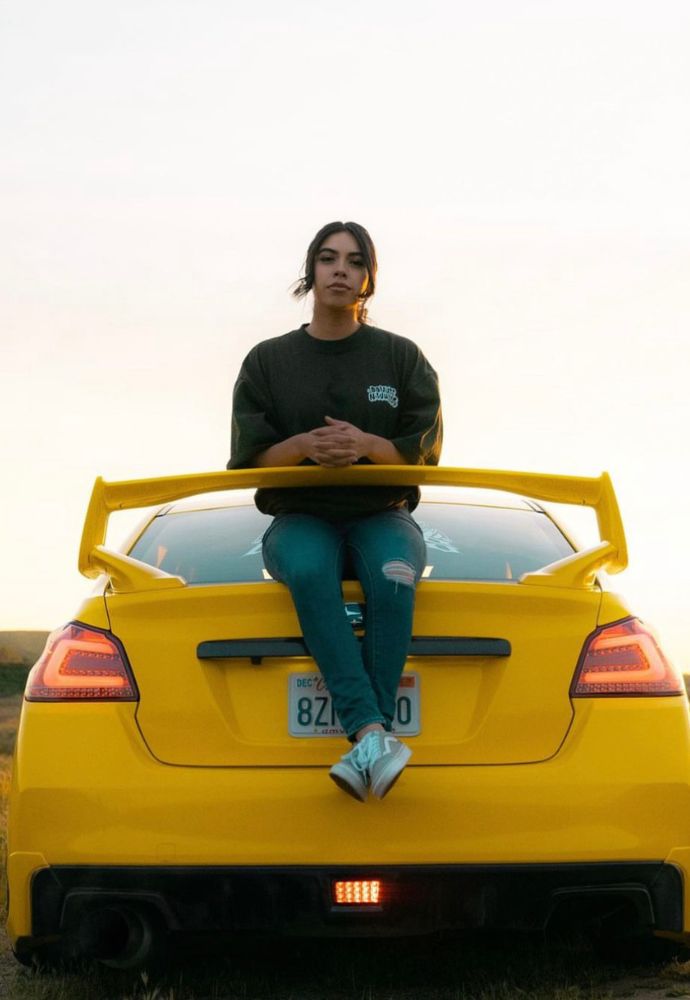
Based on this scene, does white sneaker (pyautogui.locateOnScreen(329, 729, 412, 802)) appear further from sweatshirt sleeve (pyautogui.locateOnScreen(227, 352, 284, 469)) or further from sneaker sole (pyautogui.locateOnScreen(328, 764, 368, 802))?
sweatshirt sleeve (pyautogui.locateOnScreen(227, 352, 284, 469))

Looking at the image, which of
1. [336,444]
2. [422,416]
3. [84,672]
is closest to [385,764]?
[84,672]

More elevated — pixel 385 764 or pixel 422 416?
pixel 422 416

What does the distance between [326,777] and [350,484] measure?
3.05ft

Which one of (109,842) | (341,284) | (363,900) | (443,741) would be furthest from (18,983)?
(341,284)

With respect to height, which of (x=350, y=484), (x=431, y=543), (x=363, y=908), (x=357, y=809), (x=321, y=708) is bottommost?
(x=363, y=908)

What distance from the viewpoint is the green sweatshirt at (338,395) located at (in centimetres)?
453

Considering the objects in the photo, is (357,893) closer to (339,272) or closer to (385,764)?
(385,764)

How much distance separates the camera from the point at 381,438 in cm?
437

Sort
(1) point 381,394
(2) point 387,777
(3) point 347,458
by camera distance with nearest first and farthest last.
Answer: (2) point 387,777 → (3) point 347,458 → (1) point 381,394

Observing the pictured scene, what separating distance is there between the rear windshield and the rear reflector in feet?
3.15

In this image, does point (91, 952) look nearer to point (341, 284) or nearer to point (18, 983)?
point (18, 983)

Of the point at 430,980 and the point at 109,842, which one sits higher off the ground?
the point at 109,842

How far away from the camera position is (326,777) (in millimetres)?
3775

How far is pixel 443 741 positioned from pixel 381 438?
97 centimetres
